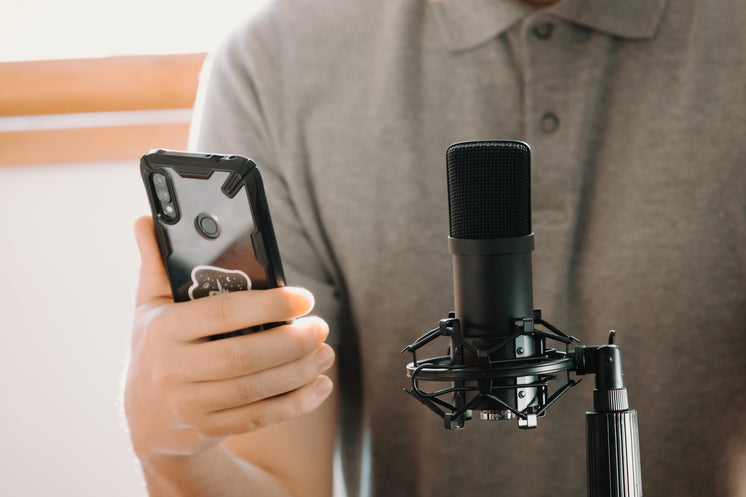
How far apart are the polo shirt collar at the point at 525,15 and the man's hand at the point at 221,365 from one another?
1.25ft

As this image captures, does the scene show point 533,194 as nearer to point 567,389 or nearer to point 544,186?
point 544,186

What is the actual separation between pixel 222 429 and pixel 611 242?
0.42m

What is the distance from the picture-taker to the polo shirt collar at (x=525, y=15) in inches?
27.2

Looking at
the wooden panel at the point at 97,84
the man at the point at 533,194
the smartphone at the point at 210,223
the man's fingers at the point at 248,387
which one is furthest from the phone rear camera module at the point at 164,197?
the wooden panel at the point at 97,84

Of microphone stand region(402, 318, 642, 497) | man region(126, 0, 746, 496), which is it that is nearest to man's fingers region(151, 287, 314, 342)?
microphone stand region(402, 318, 642, 497)

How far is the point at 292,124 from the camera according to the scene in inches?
28.7

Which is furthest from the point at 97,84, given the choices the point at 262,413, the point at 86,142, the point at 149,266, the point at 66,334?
the point at 262,413

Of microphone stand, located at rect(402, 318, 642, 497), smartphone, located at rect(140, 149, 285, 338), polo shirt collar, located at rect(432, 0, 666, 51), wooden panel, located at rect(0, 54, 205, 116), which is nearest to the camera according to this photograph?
microphone stand, located at rect(402, 318, 642, 497)

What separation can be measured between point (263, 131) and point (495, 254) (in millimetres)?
413

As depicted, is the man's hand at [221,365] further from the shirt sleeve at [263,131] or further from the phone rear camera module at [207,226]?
the shirt sleeve at [263,131]

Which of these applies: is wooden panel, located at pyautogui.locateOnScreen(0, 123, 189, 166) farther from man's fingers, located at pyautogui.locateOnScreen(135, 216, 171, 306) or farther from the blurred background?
man's fingers, located at pyautogui.locateOnScreen(135, 216, 171, 306)

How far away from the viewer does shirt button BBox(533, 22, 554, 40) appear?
2.27 ft

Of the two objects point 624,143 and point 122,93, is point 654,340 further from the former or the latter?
point 122,93

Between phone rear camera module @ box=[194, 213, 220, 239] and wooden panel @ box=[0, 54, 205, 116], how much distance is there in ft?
1.88
